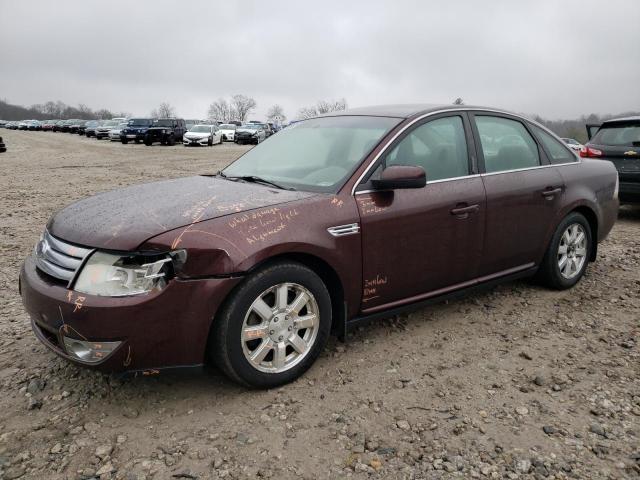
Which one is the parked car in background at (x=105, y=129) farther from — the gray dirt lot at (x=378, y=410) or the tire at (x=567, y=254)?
the tire at (x=567, y=254)

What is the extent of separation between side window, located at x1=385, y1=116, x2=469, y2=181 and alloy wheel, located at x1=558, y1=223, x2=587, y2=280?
1358mm

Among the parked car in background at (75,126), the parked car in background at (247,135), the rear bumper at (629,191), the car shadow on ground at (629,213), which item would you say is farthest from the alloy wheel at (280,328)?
the parked car in background at (75,126)

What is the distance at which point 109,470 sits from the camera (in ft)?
7.68

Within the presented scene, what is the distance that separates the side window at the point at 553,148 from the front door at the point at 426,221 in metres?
0.97

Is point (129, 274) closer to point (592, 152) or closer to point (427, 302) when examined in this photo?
point (427, 302)

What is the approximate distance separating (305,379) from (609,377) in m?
1.78

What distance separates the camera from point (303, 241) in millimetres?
2902

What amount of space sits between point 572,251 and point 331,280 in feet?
8.40

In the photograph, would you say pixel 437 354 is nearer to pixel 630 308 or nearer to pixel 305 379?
pixel 305 379

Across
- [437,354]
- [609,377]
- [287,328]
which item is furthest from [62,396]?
[609,377]

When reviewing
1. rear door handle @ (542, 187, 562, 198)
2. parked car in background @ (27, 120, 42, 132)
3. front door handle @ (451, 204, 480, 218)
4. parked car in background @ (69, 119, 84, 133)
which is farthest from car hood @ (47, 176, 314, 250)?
parked car in background @ (27, 120, 42, 132)

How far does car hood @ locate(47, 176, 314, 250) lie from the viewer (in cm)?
265

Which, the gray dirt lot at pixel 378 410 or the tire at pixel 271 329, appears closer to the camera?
the gray dirt lot at pixel 378 410

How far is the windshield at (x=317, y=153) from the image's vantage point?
11.1 feet
